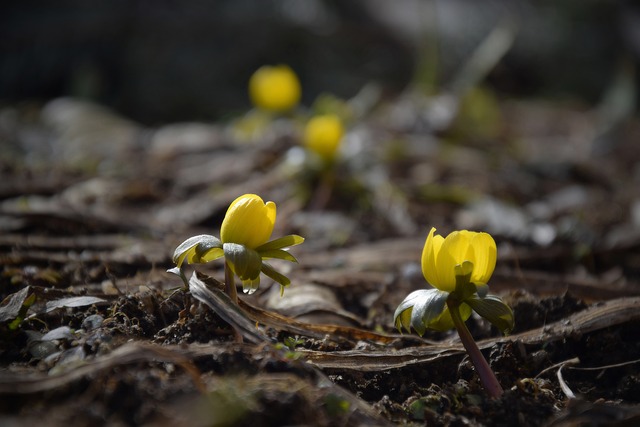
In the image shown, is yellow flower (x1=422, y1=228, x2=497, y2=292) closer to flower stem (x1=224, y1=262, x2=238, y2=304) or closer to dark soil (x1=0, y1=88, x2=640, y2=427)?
dark soil (x1=0, y1=88, x2=640, y2=427)

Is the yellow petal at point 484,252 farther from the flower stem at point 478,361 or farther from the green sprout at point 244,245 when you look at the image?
the green sprout at point 244,245

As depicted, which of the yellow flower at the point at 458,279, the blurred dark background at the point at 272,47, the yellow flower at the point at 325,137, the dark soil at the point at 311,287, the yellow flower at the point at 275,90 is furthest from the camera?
the blurred dark background at the point at 272,47

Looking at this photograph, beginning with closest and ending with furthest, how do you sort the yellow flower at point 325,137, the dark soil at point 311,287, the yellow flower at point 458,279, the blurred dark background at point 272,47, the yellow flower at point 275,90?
the dark soil at point 311,287 → the yellow flower at point 458,279 → the yellow flower at point 325,137 → the yellow flower at point 275,90 → the blurred dark background at point 272,47

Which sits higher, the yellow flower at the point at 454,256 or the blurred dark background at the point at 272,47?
the blurred dark background at the point at 272,47

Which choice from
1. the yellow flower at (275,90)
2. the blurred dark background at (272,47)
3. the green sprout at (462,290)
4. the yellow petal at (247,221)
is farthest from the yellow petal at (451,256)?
the blurred dark background at (272,47)

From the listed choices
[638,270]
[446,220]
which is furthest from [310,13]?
[638,270]

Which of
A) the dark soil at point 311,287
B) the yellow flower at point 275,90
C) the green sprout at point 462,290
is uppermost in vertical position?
the yellow flower at point 275,90

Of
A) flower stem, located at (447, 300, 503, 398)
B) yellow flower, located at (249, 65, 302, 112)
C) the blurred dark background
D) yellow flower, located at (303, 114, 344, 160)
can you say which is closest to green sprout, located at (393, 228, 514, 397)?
flower stem, located at (447, 300, 503, 398)
